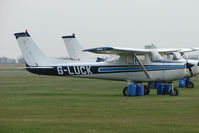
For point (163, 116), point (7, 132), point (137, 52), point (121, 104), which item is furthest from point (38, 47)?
point (7, 132)

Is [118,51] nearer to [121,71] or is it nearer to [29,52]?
[121,71]

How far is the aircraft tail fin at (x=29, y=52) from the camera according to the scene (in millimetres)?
23516

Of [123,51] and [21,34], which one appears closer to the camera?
[123,51]

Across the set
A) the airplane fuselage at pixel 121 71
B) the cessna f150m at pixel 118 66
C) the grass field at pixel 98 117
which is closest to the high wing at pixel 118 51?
the cessna f150m at pixel 118 66

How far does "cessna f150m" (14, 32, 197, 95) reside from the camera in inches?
848

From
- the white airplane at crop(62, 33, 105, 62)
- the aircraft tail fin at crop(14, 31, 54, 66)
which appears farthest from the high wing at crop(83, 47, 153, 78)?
the white airplane at crop(62, 33, 105, 62)

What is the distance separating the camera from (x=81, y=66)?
22875mm

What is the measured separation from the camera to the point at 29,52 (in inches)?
931

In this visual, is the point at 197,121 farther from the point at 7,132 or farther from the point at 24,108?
the point at 24,108

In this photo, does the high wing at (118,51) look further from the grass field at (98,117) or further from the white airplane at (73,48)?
the white airplane at (73,48)

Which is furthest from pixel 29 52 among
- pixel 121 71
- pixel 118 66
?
pixel 121 71

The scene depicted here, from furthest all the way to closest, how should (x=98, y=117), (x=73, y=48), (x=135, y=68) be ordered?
(x=73, y=48) < (x=135, y=68) < (x=98, y=117)

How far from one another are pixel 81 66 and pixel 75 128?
38.7ft

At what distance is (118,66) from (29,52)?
15.7 feet
